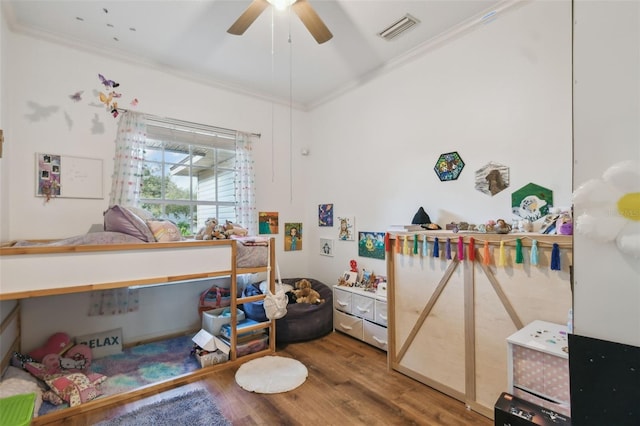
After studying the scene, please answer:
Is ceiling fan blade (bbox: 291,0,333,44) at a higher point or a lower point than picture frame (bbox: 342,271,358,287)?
higher

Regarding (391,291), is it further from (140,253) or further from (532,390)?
(140,253)

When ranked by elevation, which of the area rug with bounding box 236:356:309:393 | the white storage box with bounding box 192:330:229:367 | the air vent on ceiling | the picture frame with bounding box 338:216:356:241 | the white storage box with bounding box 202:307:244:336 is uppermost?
the air vent on ceiling

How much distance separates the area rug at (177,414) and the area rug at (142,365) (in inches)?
13.5

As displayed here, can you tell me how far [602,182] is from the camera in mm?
1028

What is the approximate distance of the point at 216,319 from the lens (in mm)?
2881

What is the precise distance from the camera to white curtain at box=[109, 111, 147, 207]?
2.99 meters

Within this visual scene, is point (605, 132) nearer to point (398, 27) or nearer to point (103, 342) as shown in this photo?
point (398, 27)

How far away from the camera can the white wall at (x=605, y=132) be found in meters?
0.99

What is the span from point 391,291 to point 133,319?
271cm

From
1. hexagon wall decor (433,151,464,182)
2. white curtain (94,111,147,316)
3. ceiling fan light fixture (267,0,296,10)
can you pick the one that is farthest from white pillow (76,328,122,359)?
hexagon wall decor (433,151,464,182)

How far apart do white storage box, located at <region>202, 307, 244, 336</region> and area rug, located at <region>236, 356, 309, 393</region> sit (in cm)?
45

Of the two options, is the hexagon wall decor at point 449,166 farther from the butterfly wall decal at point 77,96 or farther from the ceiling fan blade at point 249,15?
the butterfly wall decal at point 77,96

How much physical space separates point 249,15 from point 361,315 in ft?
9.46

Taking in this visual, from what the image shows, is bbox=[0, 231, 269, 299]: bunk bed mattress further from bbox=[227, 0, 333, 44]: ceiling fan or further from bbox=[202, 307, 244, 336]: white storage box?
bbox=[227, 0, 333, 44]: ceiling fan
